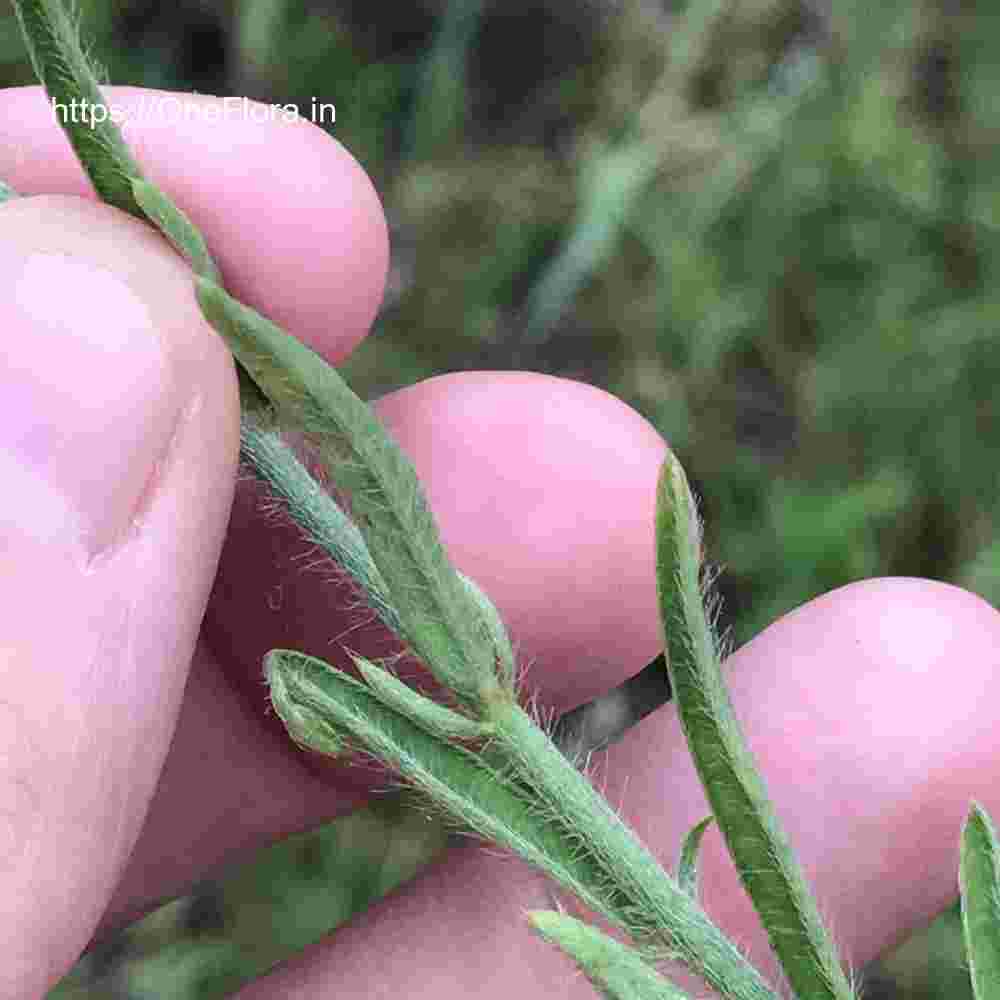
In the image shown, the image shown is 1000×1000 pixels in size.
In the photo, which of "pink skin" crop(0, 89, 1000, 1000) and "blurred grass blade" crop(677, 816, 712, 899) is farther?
"pink skin" crop(0, 89, 1000, 1000)

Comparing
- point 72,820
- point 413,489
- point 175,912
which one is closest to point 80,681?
point 72,820

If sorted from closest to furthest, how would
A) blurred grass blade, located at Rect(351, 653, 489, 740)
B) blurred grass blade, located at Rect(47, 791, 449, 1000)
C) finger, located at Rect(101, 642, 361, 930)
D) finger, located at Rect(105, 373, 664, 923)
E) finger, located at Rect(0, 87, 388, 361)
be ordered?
blurred grass blade, located at Rect(351, 653, 489, 740)
finger, located at Rect(0, 87, 388, 361)
finger, located at Rect(105, 373, 664, 923)
finger, located at Rect(101, 642, 361, 930)
blurred grass blade, located at Rect(47, 791, 449, 1000)

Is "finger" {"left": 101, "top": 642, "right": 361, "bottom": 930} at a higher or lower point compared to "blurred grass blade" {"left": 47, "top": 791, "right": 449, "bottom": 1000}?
higher

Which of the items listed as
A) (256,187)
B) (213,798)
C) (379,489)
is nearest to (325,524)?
(379,489)

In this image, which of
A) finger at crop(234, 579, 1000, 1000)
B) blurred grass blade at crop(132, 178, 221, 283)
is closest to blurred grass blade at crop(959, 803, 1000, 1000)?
finger at crop(234, 579, 1000, 1000)

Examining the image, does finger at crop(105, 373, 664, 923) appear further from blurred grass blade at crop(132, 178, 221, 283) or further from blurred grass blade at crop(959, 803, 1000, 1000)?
blurred grass blade at crop(959, 803, 1000, 1000)

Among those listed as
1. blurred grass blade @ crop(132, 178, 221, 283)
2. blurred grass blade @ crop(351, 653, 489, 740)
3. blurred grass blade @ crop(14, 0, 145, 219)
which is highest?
blurred grass blade @ crop(14, 0, 145, 219)

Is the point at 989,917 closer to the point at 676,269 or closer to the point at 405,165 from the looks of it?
the point at 676,269
